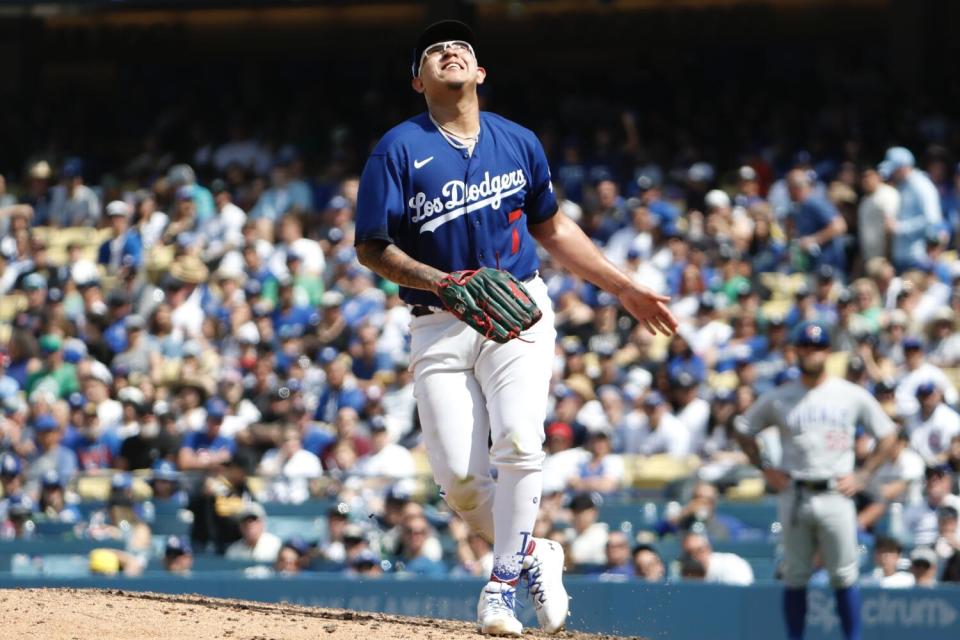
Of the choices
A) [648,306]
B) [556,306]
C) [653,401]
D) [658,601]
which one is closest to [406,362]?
[556,306]

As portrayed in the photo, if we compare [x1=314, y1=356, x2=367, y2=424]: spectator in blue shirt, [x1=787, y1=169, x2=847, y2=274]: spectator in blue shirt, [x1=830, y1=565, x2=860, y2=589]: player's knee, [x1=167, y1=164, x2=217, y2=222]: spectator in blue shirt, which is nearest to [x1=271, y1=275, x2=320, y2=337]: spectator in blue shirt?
[x1=314, y1=356, x2=367, y2=424]: spectator in blue shirt

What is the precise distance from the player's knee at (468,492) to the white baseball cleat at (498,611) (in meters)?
0.27

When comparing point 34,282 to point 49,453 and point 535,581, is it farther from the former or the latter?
point 535,581

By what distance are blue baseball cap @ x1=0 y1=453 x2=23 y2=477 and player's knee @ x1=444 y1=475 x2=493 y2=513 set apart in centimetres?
668

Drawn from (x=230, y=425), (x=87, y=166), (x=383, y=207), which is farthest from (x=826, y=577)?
(x=87, y=166)

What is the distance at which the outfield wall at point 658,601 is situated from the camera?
356 inches

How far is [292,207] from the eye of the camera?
609 inches

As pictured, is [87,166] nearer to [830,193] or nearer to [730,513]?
[830,193]

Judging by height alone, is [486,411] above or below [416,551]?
above

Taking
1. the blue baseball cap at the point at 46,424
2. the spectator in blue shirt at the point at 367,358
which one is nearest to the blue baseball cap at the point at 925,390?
the spectator in blue shirt at the point at 367,358

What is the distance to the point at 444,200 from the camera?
5504mm

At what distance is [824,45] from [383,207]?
1532cm

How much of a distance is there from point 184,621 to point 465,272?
154 centimetres

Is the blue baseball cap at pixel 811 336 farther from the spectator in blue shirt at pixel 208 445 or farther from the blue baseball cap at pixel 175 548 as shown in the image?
the spectator in blue shirt at pixel 208 445
